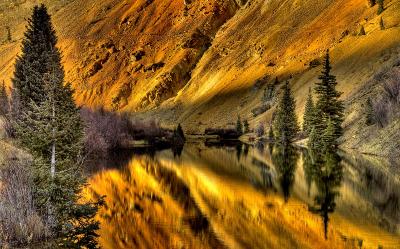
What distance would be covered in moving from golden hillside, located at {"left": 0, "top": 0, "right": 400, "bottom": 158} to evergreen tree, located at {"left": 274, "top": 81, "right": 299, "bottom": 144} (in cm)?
902

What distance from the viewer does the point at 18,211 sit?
17.0 metres

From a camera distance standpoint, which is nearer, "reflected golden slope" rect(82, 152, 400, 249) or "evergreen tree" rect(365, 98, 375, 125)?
"reflected golden slope" rect(82, 152, 400, 249)

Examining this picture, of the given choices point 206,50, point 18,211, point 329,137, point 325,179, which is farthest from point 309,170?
point 206,50

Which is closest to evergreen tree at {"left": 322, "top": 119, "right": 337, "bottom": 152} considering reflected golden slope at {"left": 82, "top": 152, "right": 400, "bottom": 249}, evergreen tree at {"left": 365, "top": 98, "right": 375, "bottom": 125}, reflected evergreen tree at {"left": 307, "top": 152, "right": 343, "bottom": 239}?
evergreen tree at {"left": 365, "top": 98, "right": 375, "bottom": 125}

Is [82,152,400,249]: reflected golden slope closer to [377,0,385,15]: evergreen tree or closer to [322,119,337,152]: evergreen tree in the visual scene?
[322,119,337,152]: evergreen tree

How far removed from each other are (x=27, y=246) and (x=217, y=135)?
310 feet

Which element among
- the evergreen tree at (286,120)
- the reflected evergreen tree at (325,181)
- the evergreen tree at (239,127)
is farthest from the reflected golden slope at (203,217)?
the evergreen tree at (239,127)

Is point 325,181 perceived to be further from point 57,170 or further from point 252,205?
point 57,170

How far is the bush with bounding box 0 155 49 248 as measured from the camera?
1666 centimetres

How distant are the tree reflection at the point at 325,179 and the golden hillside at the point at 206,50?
3604 cm

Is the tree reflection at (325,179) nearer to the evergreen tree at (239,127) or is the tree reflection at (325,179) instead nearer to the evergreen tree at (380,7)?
the evergreen tree at (239,127)

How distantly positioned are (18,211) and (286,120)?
231ft

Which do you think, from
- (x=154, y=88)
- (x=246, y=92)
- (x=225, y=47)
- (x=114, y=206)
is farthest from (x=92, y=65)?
(x=114, y=206)

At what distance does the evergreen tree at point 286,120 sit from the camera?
84000mm
